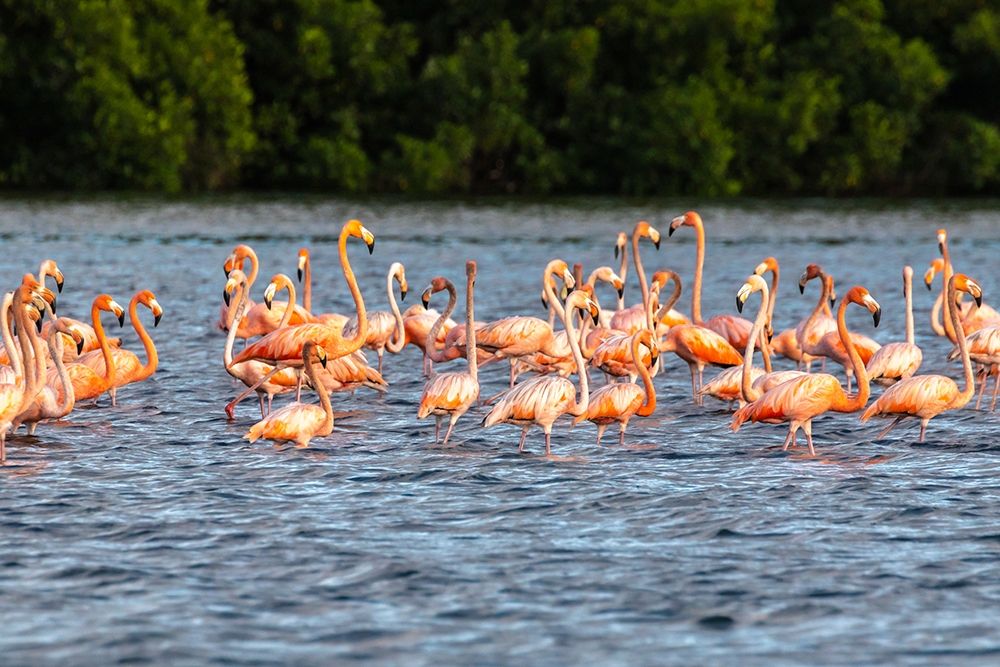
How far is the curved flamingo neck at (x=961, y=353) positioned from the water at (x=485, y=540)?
0.31 m

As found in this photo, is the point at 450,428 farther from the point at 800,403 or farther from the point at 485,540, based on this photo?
the point at 485,540

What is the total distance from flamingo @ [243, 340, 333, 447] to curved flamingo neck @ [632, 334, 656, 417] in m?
2.13

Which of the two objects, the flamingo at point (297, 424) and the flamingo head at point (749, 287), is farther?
the flamingo head at point (749, 287)

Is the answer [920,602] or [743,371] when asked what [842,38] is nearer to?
[743,371]

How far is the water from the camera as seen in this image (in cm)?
693

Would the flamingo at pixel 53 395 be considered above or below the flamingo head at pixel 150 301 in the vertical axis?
below

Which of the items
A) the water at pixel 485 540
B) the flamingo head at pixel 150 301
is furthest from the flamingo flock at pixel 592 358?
the flamingo head at pixel 150 301

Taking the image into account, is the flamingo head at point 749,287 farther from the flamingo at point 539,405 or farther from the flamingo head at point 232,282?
the flamingo head at point 232,282

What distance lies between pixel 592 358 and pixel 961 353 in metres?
2.79

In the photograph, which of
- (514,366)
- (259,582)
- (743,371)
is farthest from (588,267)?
(259,582)

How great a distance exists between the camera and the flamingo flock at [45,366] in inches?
415

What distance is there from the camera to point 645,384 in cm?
1178

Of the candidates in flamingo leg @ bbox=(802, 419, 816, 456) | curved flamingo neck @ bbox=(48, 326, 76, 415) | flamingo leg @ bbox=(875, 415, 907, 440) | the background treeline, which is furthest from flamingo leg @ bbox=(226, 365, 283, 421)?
the background treeline

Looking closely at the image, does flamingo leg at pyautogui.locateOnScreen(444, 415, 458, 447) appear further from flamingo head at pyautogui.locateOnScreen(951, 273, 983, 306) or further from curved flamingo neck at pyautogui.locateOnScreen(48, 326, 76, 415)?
flamingo head at pyautogui.locateOnScreen(951, 273, 983, 306)
